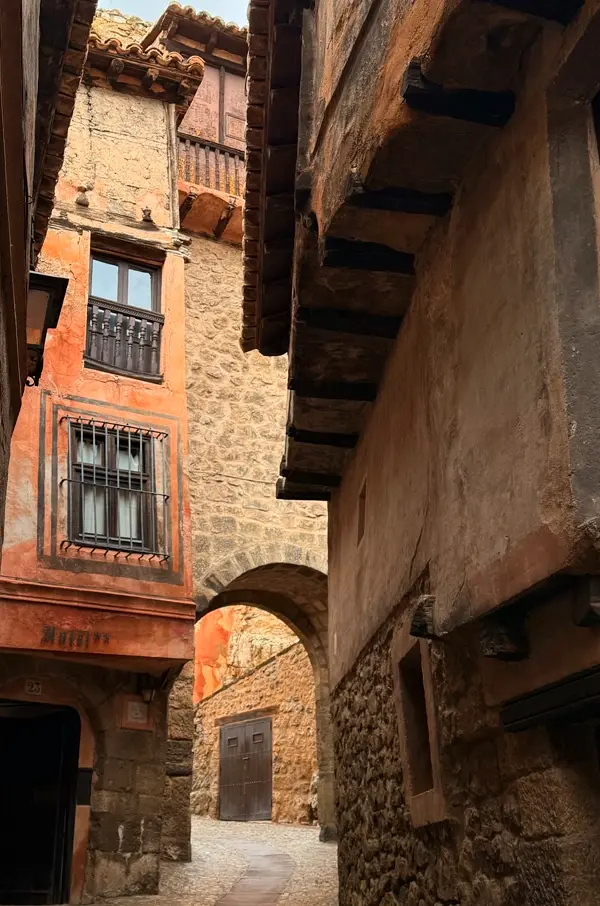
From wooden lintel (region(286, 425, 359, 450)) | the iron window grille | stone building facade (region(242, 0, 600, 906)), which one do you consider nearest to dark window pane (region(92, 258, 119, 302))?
the iron window grille

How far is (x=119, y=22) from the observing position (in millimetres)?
18719

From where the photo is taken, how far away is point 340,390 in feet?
19.7

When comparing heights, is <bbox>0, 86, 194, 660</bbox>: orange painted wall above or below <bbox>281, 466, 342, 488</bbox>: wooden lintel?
above

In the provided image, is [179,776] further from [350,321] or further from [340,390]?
[350,321]

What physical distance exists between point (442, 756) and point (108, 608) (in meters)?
6.20

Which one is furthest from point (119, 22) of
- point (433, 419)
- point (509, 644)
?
point (509, 644)

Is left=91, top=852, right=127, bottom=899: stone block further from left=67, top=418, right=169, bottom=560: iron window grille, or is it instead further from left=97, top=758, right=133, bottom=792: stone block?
A: left=67, top=418, right=169, bottom=560: iron window grille

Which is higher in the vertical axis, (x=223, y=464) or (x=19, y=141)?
(x=223, y=464)

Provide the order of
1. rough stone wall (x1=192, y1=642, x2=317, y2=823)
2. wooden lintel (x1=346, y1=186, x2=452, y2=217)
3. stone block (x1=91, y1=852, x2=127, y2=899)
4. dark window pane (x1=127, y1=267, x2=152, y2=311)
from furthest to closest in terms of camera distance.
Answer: rough stone wall (x1=192, y1=642, x2=317, y2=823), dark window pane (x1=127, y1=267, x2=152, y2=311), stone block (x1=91, y1=852, x2=127, y2=899), wooden lintel (x1=346, y1=186, x2=452, y2=217)

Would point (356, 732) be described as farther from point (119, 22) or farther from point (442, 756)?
point (119, 22)

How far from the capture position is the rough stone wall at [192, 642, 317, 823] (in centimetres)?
1709

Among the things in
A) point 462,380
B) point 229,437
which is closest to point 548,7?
point 462,380

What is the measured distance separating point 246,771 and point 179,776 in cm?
642

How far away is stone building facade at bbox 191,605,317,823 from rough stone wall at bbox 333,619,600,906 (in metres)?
11.7
